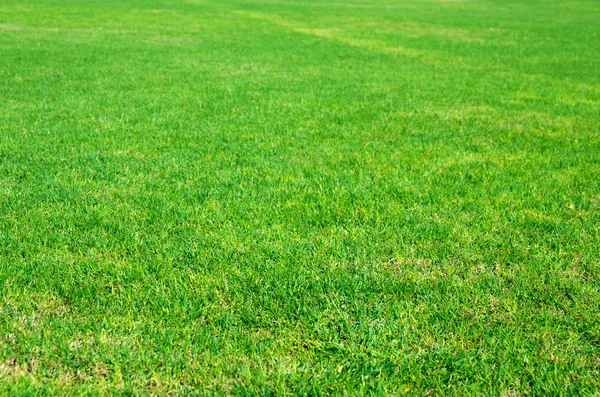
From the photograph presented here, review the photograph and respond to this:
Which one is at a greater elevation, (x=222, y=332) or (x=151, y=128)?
(x=151, y=128)

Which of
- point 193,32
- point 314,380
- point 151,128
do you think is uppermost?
point 193,32

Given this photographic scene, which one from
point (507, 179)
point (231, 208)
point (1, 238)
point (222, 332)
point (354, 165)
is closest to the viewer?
Result: point (222, 332)

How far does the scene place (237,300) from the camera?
9.84 feet

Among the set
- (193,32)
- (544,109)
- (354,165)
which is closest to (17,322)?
(354,165)

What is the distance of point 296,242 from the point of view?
366 cm

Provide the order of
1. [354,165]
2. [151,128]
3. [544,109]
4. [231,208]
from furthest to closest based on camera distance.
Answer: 1. [544,109]
2. [151,128]
3. [354,165]
4. [231,208]

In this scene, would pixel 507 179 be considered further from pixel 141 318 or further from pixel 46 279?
pixel 46 279

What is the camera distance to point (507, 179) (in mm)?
4941

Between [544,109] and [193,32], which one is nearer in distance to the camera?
[544,109]

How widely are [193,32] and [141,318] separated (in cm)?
1781

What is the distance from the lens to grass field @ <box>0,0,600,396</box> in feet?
8.30

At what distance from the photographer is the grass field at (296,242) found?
8.30 feet

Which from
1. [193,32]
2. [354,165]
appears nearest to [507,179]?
[354,165]

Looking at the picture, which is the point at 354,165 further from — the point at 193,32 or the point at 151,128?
the point at 193,32
